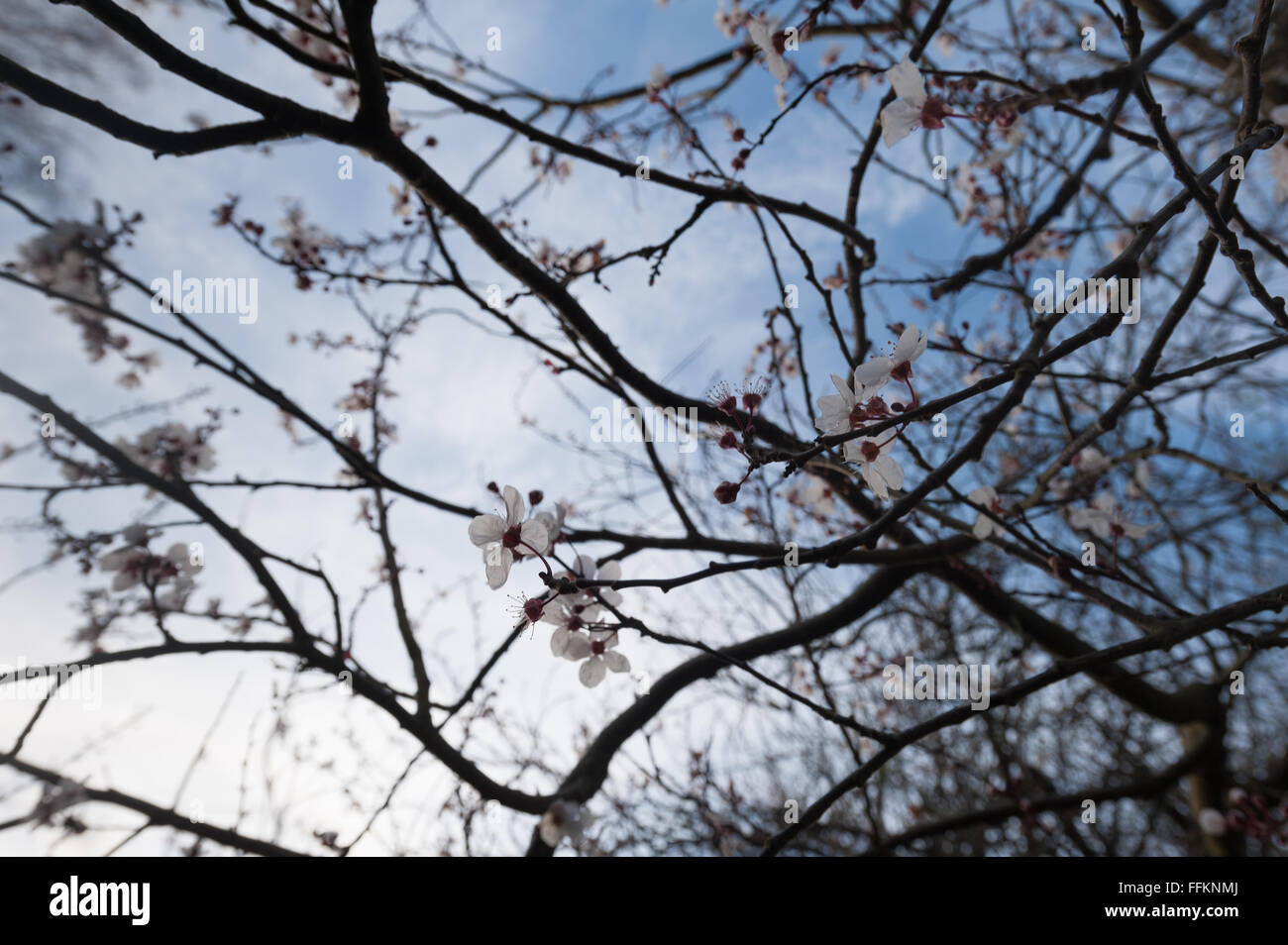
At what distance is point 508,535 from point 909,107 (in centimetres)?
120

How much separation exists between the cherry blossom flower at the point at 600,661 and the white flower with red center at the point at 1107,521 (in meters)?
1.47

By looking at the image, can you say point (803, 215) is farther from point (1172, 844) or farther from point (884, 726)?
point (1172, 844)

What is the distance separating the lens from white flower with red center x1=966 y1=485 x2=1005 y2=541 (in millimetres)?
1888

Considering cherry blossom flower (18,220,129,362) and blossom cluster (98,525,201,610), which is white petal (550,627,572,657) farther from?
cherry blossom flower (18,220,129,362)

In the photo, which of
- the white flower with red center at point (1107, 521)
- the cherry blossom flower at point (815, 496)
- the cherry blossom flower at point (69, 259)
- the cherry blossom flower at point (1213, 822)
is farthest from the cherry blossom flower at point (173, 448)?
the cherry blossom flower at point (1213, 822)

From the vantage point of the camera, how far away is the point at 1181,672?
4977mm

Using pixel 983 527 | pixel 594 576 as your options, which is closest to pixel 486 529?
pixel 594 576

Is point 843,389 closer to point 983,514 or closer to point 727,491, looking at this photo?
point 727,491

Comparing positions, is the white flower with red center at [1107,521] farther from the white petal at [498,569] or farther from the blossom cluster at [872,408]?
the white petal at [498,569]

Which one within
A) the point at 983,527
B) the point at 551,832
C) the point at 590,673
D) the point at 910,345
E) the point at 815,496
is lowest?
the point at 551,832

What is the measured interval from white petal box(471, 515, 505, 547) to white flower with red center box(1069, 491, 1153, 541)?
67.8 inches

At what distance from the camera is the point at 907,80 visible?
1.38 m
